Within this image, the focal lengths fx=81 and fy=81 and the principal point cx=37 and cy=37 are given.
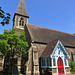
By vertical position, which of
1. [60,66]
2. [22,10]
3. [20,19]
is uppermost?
[22,10]

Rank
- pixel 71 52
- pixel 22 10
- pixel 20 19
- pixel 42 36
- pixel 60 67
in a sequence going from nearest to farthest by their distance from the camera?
1. pixel 60 67
2. pixel 42 36
3. pixel 71 52
4. pixel 20 19
5. pixel 22 10

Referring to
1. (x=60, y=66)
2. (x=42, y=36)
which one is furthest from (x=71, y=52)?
(x=42, y=36)

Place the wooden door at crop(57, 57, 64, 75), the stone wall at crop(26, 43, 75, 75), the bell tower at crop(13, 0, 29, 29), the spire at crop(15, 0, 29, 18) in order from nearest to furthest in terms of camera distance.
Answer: the stone wall at crop(26, 43, 75, 75) < the wooden door at crop(57, 57, 64, 75) < the bell tower at crop(13, 0, 29, 29) < the spire at crop(15, 0, 29, 18)

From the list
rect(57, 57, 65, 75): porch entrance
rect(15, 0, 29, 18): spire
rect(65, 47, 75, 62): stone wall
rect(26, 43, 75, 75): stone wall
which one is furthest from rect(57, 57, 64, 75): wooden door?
rect(15, 0, 29, 18): spire

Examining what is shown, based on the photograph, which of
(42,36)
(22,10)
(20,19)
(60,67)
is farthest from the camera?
(22,10)

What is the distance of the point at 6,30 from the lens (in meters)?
16.2

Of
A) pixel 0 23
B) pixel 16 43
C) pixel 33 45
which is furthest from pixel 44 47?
pixel 0 23

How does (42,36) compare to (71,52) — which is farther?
(71,52)

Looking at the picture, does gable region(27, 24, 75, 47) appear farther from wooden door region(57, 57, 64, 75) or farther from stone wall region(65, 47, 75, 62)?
wooden door region(57, 57, 64, 75)

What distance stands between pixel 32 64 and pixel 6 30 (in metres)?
8.57

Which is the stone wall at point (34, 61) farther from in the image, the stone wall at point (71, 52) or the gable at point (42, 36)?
the stone wall at point (71, 52)

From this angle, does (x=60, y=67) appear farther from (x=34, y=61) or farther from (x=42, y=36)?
(x=42, y=36)

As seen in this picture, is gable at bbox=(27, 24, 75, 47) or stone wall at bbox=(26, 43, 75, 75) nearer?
stone wall at bbox=(26, 43, 75, 75)

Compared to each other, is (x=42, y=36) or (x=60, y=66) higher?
(x=42, y=36)
